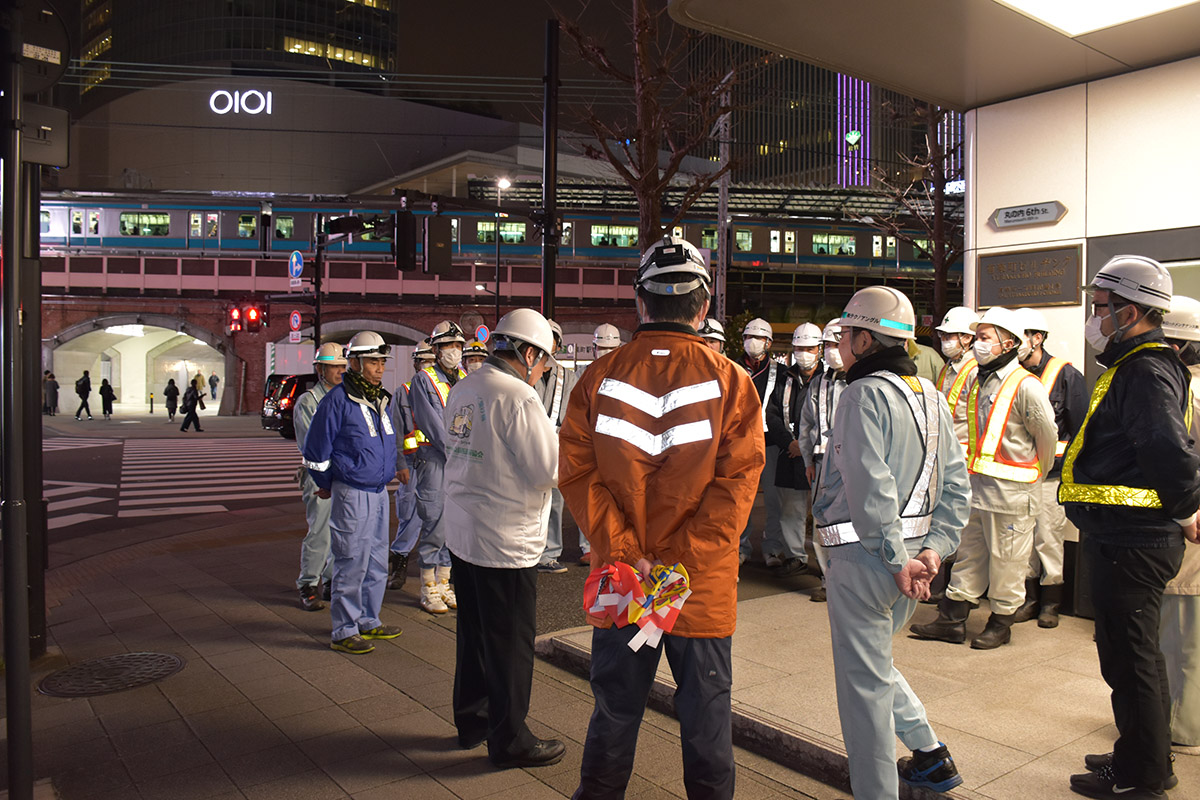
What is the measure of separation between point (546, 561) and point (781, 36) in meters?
5.05

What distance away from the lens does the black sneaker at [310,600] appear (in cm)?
721

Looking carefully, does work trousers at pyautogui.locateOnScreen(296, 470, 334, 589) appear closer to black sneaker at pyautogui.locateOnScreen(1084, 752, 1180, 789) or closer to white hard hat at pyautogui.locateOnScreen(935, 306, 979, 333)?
white hard hat at pyautogui.locateOnScreen(935, 306, 979, 333)

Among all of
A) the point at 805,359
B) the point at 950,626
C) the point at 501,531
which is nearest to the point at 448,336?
the point at 805,359

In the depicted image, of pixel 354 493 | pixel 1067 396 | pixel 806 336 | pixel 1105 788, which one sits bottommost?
pixel 1105 788

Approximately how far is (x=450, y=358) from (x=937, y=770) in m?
5.60

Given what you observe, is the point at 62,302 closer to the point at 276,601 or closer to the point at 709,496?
the point at 276,601

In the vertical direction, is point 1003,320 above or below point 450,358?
above

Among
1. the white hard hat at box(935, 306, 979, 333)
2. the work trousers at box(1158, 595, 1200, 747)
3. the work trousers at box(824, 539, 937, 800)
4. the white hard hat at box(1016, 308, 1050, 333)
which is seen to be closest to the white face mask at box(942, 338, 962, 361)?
the white hard hat at box(935, 306, 979, 333)

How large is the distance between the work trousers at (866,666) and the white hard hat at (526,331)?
A: 6.15ft

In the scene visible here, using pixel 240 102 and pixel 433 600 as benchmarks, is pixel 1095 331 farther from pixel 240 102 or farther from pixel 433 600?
pixel 240 102

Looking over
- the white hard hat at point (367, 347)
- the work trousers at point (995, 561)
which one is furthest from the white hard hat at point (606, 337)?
the work trousers at point (995, 561)

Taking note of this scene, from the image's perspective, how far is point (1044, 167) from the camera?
6734 millimetres

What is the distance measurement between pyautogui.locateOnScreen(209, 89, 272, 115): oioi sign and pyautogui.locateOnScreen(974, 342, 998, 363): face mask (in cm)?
6468

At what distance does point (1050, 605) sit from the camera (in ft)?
20.9
